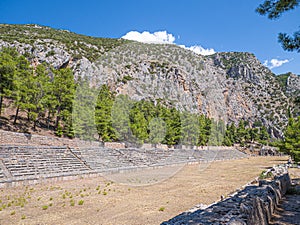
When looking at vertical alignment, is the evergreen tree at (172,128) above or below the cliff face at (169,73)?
below

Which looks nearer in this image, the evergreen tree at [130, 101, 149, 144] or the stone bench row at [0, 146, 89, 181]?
the stone bench row at [0, 146, 89, 181]

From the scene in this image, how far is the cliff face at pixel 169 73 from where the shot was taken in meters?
61.2

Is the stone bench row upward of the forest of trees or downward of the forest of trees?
downward

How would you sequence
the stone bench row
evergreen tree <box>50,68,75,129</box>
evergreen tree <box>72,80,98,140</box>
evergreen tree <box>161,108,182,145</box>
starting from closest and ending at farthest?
the stone bench row < evergreen tree <box>50,68,75,129</box> < evergreen tree <box>72,80,98,140</box> < evergreen tree <box>161,108,182,145</box>

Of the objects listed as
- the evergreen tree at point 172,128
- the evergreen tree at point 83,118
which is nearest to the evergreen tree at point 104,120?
the evergreen tree at point 83,118

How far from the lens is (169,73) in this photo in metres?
93.3

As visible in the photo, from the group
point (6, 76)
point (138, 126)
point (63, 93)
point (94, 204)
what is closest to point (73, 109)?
point (63, 93)

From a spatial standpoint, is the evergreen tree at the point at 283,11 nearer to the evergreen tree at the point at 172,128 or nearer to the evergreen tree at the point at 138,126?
the evergreen tree at the point at 138,126

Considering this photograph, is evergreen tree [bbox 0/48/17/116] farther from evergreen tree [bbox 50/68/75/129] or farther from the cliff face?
the cliff face

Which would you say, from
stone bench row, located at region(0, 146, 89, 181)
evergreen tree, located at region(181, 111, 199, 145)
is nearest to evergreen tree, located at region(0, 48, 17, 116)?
stone bench row, located at region(0, 146, 89, 181)

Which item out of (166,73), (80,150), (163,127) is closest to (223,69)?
(166,73)

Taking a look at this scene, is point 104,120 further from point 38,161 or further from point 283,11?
point 283,11

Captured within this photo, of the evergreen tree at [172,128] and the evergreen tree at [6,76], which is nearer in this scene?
the evergreen tree at [6,76]

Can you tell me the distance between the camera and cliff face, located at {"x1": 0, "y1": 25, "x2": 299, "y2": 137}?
201 feet
